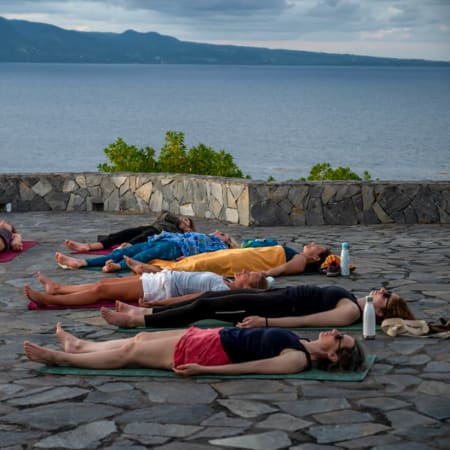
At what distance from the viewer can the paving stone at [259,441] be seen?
539cm

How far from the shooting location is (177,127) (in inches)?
3302

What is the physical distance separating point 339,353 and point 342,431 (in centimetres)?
105

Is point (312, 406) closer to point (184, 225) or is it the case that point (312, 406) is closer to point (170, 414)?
point (170, 414)

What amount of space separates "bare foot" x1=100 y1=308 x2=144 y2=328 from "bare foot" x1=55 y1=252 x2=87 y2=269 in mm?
3079

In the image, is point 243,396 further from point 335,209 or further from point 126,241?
point 335,209

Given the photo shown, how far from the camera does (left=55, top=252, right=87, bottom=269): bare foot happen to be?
425 inches

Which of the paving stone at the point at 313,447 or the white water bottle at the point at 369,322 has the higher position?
the white water bottle at the point at 369,322

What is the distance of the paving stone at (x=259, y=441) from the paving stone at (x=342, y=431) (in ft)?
0.59

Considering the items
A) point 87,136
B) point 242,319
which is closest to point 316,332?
point 242,319

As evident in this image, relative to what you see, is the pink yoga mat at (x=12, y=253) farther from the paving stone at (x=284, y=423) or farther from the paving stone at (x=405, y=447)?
the paving stone at (x=405, y=447)

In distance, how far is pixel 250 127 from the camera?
270 ft

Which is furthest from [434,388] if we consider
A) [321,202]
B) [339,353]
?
[321,202]

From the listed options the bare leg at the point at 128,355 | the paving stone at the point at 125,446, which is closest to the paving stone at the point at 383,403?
the bare leg at the point at 128,355

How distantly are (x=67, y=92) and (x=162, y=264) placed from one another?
128m
